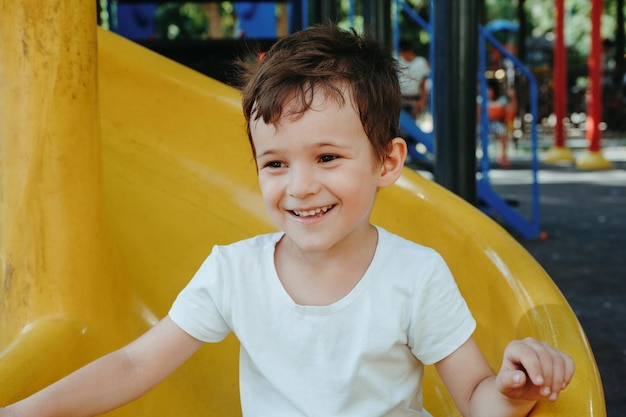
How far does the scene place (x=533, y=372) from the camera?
73 centimetres

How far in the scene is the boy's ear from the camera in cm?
95

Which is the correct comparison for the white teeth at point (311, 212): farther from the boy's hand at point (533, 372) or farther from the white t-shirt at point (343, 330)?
the boy's hand at point (533, 372)

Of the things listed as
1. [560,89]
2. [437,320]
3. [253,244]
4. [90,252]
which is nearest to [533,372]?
[437,320]

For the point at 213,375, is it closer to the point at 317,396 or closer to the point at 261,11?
the point at 317,396

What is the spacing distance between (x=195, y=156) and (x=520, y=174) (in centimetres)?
558

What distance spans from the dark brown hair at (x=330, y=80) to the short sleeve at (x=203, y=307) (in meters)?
0.19

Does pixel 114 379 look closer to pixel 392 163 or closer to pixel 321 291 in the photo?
pixel 321 291

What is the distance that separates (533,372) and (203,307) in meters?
0.40

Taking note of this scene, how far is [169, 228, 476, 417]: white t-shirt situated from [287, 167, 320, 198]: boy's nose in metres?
0.13

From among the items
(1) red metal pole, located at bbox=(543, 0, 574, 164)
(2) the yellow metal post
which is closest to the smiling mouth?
(2) the yellow metal post

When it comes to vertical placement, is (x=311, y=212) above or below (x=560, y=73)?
above

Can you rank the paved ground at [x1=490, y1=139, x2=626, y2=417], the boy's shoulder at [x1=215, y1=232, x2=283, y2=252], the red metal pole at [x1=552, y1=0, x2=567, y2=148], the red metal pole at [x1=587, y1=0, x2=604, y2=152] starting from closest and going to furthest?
the boy's shoulder at [x1=215, y1=232, x2=283, y2=252], the paved ground at [x1=490, y1=139, x2=626, y2=417], the red metal pole at [x1=587, y1=0, x2=604, y2=152], the red metal pole at [x1=552, y1=0, x2=567, y2=148]

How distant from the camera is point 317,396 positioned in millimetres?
919

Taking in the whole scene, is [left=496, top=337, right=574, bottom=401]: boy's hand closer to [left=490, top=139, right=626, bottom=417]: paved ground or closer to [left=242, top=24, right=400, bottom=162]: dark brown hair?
[left=242, top=24, right=400, bottom=162]: dark brown hair
